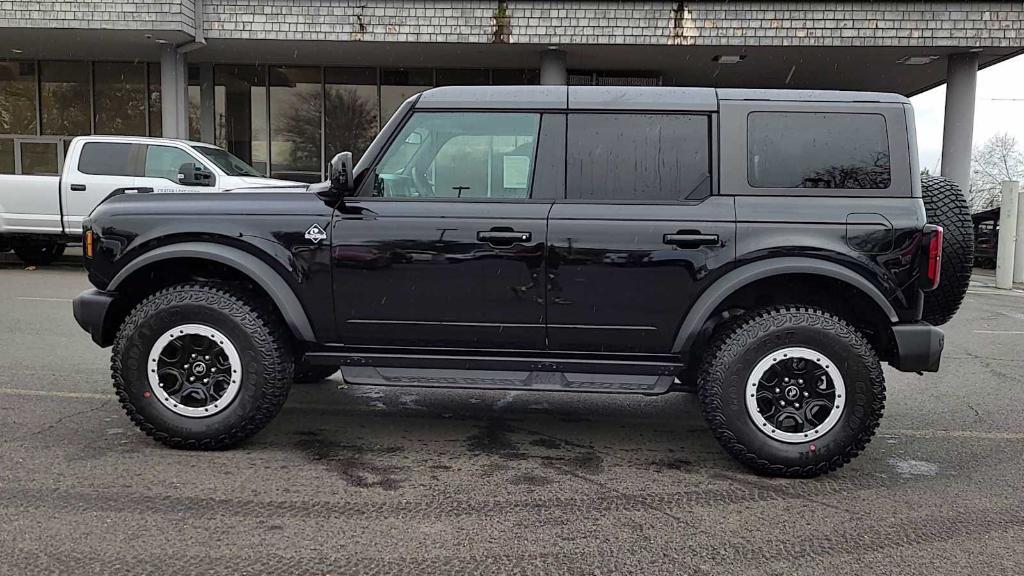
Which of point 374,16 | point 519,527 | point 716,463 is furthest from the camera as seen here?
point 374,16

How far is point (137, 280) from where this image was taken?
453 centimetres

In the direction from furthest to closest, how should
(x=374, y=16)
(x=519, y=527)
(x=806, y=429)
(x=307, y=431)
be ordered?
1. (x=374, y=16)
2. (x=307, y=431)
3. (x=806, y=429)
4. (x=519, y=527)

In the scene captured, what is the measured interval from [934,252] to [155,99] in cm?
2030

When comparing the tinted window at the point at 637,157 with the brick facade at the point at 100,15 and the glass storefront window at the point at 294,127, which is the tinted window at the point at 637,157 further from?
the glass storefront window at the point at 294,127

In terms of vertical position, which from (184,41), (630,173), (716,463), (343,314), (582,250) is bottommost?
(716,463)

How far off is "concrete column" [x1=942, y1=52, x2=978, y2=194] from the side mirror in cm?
1492

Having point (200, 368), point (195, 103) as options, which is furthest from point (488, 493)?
point (195, 103)

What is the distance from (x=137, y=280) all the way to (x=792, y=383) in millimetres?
3546

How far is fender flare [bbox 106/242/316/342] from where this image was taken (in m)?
4.24

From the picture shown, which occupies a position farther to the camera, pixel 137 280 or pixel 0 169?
pixel 0 169

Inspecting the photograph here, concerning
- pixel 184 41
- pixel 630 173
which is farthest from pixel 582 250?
pixel 184 41

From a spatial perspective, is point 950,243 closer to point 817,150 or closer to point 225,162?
point 817,150

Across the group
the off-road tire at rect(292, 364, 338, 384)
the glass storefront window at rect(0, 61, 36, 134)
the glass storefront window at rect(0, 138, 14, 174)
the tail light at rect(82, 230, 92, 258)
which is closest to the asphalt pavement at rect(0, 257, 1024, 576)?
the off-road tire at rect(292, 364, 338, 384)

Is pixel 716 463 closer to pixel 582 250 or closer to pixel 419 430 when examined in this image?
pixel 582 250
